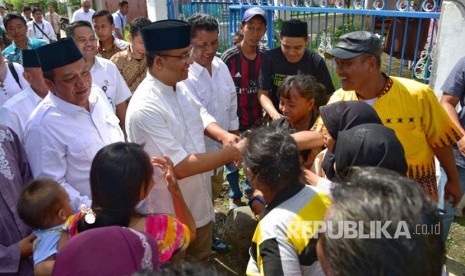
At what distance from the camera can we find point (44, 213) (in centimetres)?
183

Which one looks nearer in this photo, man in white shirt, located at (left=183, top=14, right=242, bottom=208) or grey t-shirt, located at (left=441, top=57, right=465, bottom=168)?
grey t-shirt, located at (left=441, top=57, right=465, bottom=168)

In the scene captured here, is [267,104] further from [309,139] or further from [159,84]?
[159,84]

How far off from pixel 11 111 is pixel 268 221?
210 cm

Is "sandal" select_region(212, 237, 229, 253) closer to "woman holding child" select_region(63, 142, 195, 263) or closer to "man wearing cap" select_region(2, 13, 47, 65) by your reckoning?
"woman holding child" select_region(63, 142, 195, 263)

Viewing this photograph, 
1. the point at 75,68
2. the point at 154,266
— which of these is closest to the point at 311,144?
the point at 154,266

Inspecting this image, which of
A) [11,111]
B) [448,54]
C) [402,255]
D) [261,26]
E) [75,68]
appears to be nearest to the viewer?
[402,255]

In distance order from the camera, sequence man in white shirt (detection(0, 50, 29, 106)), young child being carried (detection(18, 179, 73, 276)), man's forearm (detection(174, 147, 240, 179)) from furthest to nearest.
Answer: man in white shirt (detection(0, 50, 29, 106)), man's forearm (detection(174, 147, 240, 179)), young child being carried (detection(18, 179, 73, 276))

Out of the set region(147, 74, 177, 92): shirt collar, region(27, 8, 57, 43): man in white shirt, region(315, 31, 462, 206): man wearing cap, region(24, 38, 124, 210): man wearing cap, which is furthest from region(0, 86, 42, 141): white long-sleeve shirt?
region(27, 8, 57, 43): man in white shirt

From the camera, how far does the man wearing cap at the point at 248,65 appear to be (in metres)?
4.02

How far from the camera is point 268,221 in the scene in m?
1.54

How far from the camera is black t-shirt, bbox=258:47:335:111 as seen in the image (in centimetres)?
367

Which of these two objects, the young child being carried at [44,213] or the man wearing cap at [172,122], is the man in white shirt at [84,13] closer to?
the man wearing cap at [172,122]

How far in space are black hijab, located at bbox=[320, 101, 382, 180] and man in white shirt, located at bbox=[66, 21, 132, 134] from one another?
2.31 meters

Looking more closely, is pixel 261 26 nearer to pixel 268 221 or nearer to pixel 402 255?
pixel 268 221
